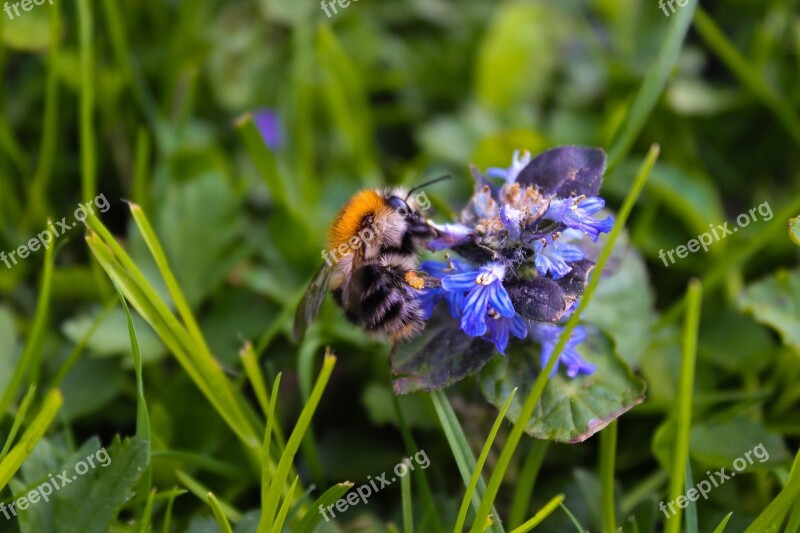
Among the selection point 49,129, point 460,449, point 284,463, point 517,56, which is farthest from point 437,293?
point 517,56

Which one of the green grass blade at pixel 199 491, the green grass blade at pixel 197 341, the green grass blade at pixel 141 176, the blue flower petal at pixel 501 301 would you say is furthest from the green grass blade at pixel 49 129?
the blue flower petal at pixel 501 301

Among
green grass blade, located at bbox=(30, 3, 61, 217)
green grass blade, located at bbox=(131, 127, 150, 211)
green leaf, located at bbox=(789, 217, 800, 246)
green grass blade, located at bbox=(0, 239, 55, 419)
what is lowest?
green leaf, located at bbox=(789, 217, 800, 246)

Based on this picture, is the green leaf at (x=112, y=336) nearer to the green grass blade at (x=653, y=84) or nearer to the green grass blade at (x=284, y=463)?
the green grass blade at (x=284, y=463)

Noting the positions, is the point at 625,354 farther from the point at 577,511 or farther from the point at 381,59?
the point at 381,59

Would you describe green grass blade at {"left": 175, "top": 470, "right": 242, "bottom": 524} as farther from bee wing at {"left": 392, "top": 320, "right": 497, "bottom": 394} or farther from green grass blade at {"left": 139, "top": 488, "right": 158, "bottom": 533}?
bee wing at {"left": 392, "top": 320, "right": 497, "bottom": 394}

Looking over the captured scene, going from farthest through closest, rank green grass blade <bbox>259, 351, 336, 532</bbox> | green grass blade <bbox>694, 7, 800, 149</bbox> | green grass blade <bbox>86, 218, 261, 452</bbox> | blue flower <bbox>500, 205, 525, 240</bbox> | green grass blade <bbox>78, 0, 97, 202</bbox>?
green grass blade <bbox>694, 7, 800, 149</bbox>
green grass blade <bbox>78, 0, 97, 202</bbox>
green grass blade <bbox>86, 218, 261, 452</bbox>
blue flower <bbox>500, 205, 525, 240</bbox>
green grass blade <bbox>259, 351, 336, 532</bbox>

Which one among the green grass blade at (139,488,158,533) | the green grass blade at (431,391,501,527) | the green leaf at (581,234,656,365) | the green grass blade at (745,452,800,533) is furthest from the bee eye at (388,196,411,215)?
the green grass blade at (745,452,800,533)
